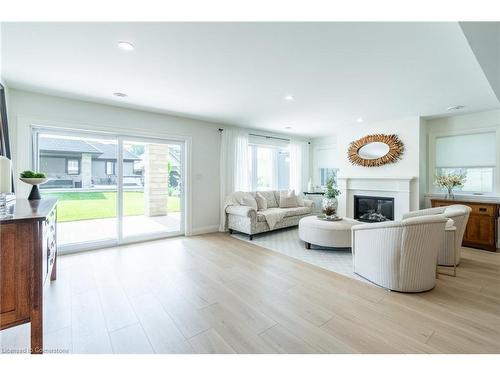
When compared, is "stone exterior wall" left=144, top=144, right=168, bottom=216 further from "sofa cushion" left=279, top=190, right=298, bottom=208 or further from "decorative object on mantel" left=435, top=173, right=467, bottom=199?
"decorative object on mantel" left=435, top=173, right=467, bottom=199

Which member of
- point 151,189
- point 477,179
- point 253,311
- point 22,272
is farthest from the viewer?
point 151,189

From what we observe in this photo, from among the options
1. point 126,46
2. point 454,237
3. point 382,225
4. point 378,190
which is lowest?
point 454,237

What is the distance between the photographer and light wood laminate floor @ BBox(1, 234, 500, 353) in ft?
5.52

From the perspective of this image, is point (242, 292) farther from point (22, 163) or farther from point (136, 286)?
point (22, 163)

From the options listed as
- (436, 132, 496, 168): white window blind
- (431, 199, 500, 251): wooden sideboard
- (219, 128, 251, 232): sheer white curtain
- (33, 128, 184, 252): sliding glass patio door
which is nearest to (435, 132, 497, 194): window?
(436, 132, 496, 168): white window blind

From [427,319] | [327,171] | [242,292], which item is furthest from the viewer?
[327,171]

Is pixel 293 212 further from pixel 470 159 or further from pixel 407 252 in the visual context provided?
pixel 470 159

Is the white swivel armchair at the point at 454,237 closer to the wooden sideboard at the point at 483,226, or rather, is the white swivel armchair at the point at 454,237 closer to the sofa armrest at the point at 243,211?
the wooden sideboard at the point at 483,226

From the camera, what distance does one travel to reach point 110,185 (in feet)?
13.5

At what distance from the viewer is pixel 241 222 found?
15.6 ft

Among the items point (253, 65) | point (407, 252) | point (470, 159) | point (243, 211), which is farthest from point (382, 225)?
point (470, 159)

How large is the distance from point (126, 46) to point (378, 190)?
5206mm
